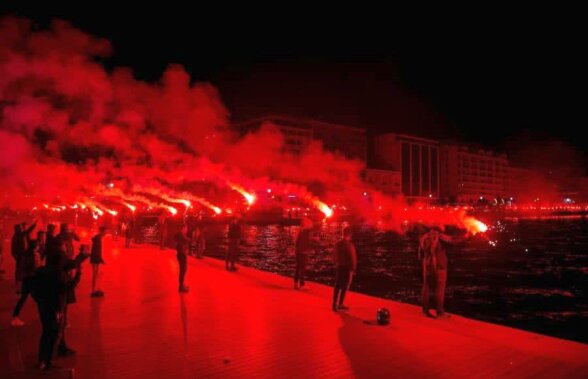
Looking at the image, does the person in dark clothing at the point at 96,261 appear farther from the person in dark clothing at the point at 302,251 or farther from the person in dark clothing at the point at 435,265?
the person in dark clothing at the point at 435,265

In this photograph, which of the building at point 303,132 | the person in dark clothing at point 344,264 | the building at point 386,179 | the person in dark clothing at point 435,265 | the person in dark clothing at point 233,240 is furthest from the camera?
the building at point 386,179

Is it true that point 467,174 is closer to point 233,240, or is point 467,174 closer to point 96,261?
point 233,240

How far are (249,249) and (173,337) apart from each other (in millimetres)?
25091

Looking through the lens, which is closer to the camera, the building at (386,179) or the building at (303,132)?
the building at (303,132)

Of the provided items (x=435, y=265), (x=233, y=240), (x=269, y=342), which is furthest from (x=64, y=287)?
(x=233, y=240)

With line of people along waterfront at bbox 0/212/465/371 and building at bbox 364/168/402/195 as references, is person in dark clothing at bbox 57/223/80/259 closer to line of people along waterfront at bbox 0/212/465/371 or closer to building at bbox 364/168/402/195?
line of people along waterfront at bbox 0/212/465/371

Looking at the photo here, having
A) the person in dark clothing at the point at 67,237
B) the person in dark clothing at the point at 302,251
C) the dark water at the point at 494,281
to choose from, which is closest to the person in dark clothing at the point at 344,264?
the dark water at the point at 494,281

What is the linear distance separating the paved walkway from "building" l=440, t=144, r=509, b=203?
152443 millimetres

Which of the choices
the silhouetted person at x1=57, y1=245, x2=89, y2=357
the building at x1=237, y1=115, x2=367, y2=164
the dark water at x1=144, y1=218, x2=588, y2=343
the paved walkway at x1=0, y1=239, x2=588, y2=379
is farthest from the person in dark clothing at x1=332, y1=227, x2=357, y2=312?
the building at x1=237, y1=115, x2=367, y2=164

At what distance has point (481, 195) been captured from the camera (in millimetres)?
163750

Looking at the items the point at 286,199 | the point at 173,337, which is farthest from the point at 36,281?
the point at 286,199

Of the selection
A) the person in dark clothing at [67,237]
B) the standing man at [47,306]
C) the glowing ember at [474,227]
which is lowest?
the standing man at [47,306]

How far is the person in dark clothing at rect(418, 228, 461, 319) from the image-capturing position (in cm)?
923

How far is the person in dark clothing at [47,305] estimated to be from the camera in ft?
18.1
